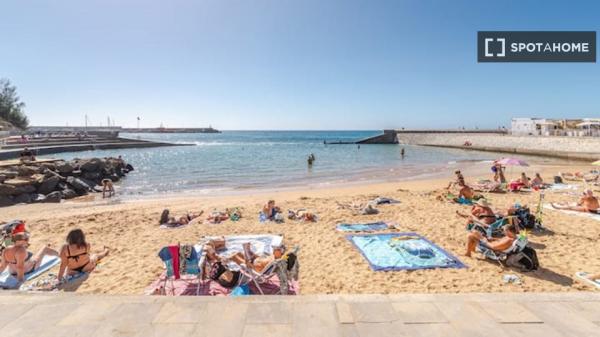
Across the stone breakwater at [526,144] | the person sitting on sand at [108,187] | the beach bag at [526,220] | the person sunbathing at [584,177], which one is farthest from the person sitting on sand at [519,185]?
the stone breakwater at [526,144]

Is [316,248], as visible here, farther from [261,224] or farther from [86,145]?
[86,145]

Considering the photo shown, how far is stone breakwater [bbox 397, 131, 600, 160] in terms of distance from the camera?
32344 mm

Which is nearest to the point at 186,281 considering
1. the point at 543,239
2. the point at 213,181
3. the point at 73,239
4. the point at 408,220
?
the point at 73,239

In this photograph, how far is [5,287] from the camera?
5652mm

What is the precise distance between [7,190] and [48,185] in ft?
6.39

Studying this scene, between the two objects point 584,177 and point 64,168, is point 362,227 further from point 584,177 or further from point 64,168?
point 64,168

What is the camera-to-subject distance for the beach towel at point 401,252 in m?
6.29

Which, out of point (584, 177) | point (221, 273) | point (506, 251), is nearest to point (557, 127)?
point (584, 177)

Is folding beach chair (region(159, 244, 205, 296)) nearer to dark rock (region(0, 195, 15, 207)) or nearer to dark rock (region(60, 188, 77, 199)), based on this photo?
dark rock (region(0, 195, 15, 207))

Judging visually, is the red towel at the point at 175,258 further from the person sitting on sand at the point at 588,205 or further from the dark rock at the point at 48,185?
the dark rock at the point at 48,185

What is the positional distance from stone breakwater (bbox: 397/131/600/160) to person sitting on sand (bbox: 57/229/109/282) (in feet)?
123

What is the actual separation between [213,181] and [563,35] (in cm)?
2053

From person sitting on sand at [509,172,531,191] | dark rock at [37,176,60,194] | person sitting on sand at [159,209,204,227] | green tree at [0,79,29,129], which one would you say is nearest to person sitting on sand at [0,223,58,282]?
person sitting on sand at [159,209,204,227]

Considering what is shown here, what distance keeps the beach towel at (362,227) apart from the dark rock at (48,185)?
16077mm
